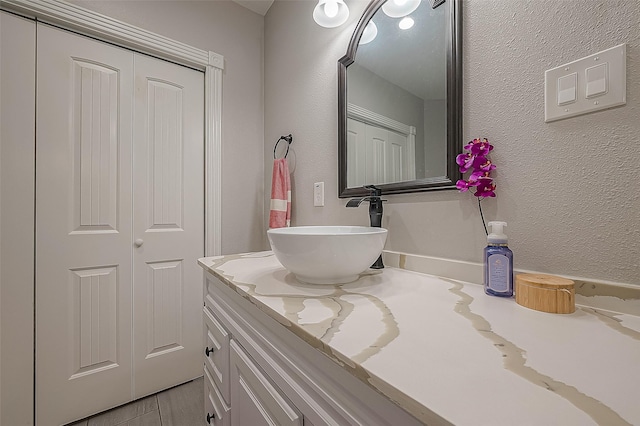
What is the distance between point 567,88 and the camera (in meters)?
0.59

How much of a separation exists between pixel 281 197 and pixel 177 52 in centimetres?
102

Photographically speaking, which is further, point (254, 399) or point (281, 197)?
point (281, 197)

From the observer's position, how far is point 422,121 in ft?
2.94

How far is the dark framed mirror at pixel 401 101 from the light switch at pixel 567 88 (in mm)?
223

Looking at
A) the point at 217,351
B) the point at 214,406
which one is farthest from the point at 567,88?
the point at 214,406

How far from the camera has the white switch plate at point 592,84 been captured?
1.74 feet

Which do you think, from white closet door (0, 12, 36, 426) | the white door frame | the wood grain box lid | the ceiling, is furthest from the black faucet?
the ceiling

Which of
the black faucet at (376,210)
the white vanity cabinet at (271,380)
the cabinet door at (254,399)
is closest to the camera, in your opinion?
the white vanity cabinet at (271,380)

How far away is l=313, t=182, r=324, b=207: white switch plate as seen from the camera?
134 centimetres

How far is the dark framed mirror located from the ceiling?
101 cm

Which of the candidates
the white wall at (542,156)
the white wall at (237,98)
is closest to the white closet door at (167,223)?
the white wall at (237,98)

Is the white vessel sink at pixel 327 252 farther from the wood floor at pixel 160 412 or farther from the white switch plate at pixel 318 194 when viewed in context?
the wood floor at pixel 160 412

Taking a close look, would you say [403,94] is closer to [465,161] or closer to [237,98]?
[465,161]

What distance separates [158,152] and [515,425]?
176 cm
